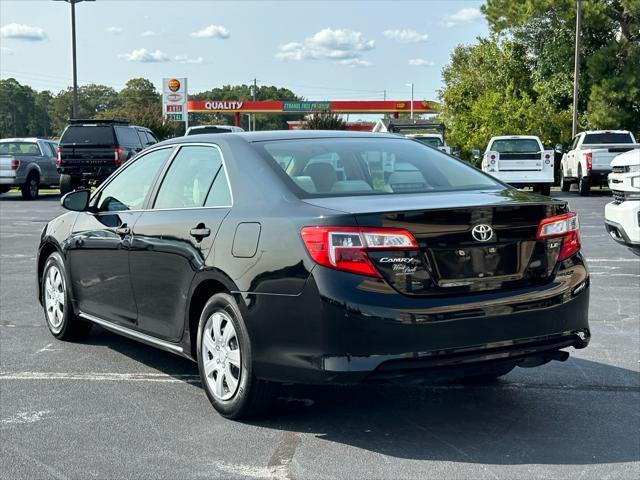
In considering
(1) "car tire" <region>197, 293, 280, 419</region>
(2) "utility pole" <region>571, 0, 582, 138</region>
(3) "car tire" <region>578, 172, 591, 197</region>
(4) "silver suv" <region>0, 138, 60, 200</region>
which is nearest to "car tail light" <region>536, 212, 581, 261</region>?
(1) "car tire" <region>197, 293, 280, 419</region>

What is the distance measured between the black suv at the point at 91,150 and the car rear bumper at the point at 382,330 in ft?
68.7

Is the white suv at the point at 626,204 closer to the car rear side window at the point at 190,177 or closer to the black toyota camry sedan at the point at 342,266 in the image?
the black toyota camry sedan at the point at 342,266

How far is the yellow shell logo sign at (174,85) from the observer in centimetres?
5575

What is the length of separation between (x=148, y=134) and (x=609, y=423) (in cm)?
2475

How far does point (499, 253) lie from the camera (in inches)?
182

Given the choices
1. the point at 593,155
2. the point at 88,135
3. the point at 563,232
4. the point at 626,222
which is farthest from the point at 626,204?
the point at 88,135

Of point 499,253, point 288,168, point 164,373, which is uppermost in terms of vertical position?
point 288,168

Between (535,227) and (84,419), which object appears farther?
(84,419)

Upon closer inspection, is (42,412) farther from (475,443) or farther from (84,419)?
(475,443)

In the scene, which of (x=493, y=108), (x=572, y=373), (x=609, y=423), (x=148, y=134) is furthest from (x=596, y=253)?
(x=493, y=108)

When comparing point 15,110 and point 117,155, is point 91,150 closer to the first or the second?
point 117,155

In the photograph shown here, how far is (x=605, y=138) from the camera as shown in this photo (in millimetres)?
27734

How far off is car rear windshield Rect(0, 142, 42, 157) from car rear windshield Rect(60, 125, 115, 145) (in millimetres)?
3546

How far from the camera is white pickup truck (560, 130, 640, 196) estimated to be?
84.5 ft
